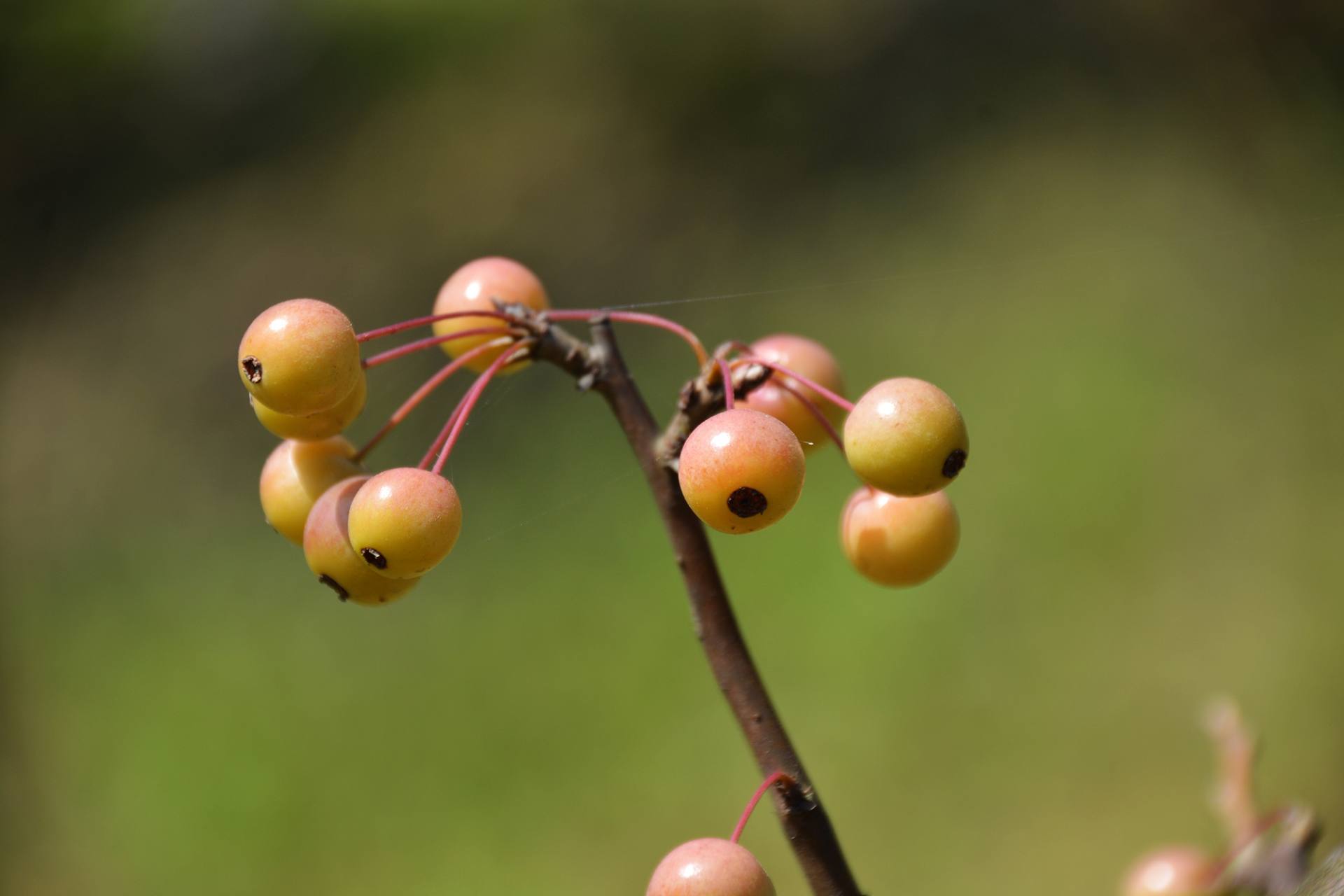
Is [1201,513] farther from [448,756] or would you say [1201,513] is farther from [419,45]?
[419,45]

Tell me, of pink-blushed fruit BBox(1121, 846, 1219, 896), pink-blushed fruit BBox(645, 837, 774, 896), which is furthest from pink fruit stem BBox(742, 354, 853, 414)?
pink-blushed fruit BBox(1121, 846, 1219, 896)

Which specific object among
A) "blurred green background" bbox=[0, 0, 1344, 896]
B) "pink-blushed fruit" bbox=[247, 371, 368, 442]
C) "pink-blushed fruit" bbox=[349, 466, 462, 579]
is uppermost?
"blurred green background" bbox=[0, 0, 1344, 896]

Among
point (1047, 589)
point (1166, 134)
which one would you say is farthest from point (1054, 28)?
point (1047, 589)

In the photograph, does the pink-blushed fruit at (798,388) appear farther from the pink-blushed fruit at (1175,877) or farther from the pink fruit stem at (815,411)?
the pink-blushed fruit at (1175,877)

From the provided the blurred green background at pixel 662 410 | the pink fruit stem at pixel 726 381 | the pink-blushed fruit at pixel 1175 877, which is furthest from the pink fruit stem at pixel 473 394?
the blurred green background at pixel 662 410

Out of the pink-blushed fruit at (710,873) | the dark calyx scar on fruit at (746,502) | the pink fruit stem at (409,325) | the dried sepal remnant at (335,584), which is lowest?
the pink-blushed fruit at (710,873)

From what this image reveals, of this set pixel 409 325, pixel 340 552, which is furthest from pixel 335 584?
pixel 409 325

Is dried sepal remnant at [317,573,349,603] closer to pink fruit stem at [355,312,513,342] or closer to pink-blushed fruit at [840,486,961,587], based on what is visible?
pink fruit stem at [355,312,513,342]
